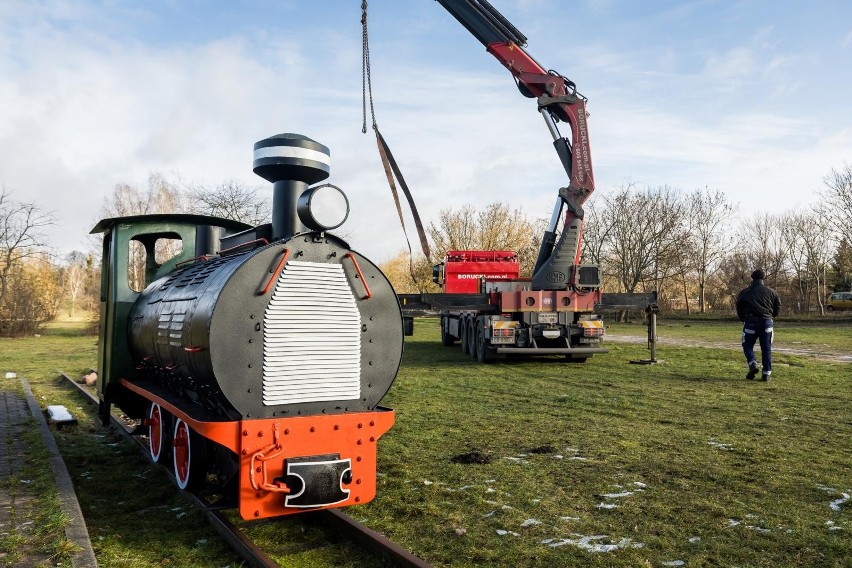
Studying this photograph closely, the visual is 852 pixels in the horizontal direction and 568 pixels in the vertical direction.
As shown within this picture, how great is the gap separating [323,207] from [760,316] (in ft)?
29.8

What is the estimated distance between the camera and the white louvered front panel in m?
4.33

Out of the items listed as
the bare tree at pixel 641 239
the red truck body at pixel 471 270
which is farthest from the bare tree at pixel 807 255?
the red truck body at pixel 471 270

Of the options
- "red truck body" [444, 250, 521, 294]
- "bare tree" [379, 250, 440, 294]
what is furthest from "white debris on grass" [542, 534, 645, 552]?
"bare tree" [379, 250, 440, 294]

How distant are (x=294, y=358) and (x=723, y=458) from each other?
405 cm

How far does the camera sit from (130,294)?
715cm

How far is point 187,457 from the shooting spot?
16.6 ft

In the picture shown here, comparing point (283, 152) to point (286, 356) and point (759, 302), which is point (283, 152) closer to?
point (286, 356)

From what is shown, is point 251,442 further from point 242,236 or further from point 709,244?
point 709,244

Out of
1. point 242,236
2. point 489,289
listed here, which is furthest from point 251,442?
point 489,289

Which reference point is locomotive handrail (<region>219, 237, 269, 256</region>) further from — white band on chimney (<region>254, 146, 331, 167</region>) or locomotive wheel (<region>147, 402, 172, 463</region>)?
locomotive wheel (<region>147, 402, 172, 463</region>)

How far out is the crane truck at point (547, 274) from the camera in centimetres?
1346

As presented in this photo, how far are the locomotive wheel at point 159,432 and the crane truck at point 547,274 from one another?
24.0 feet

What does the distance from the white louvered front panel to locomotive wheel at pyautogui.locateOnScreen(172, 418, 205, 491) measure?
1044 mm

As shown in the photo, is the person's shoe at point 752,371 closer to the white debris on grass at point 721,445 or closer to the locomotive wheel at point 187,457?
the white debris on grass at point 721,445
